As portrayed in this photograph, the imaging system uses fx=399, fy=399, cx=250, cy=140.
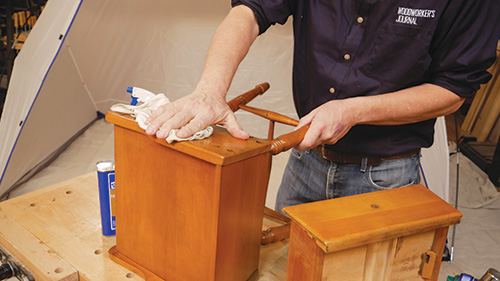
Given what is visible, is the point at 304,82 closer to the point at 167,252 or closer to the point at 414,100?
the point at 414,100

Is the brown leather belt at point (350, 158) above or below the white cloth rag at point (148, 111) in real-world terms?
below

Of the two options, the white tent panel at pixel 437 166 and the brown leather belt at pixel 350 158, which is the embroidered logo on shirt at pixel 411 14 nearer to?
the brown leather belt at pixel 350 158

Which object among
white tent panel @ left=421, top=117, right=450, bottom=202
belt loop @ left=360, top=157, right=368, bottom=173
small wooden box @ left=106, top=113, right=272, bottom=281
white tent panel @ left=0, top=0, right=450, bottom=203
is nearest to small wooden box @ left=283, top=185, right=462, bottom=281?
small wooden box @ left=106, top=113, right=272, bottom=281

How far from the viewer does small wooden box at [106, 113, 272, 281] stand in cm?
63

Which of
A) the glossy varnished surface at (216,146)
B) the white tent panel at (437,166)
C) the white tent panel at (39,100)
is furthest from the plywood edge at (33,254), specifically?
the white tent panel at (437,166)

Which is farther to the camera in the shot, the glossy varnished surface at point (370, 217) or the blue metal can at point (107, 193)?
the blue metal can at point (107, 193)

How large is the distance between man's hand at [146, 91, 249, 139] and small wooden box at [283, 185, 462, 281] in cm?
21

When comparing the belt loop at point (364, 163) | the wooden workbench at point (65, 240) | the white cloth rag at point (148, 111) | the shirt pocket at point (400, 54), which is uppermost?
the shirt pocket at point (400, 54)

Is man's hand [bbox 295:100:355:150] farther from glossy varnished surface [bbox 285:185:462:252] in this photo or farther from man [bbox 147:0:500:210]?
glossy varnished surface [bbox 285:185:462:252]

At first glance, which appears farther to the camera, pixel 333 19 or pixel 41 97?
pixel 41 97

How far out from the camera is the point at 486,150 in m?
3.21

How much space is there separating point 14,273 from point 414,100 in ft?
3.04

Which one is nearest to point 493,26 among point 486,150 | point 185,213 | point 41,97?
point 185,213

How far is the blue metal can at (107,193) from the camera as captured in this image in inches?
34.0
